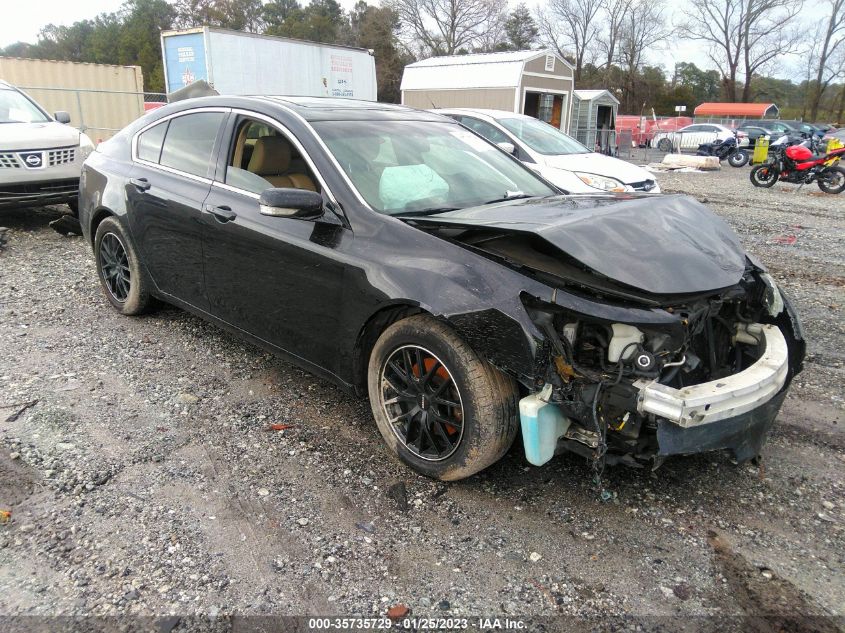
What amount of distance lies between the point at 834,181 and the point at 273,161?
14.9m

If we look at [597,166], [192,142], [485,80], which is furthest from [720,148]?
[192,142]

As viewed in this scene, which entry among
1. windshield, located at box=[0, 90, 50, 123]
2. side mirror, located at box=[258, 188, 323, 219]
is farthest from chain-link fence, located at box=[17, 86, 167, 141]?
side mirror, located at box=[258, 188, 323, 219]

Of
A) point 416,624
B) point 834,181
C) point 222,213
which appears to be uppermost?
point 222,213

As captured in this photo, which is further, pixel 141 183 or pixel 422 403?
pixel 141 183

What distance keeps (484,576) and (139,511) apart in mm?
1548

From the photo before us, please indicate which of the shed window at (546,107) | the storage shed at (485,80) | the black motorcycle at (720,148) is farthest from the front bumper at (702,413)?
the black motorcycle at (720,148)

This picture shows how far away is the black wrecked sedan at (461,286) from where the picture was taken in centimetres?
255

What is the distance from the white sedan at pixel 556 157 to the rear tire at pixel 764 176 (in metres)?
8.03

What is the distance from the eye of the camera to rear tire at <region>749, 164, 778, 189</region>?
51.1 feet

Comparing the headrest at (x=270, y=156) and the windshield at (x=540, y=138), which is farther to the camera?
the windshield at (x=540, y=138)

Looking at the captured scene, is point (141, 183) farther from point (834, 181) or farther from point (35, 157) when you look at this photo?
point (834, 181)

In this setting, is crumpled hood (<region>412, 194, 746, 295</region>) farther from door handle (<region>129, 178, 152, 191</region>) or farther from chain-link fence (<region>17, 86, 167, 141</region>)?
chain-link fence (<region>17, 86, 167, 141</region>)

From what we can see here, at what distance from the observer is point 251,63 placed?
16.5 meters

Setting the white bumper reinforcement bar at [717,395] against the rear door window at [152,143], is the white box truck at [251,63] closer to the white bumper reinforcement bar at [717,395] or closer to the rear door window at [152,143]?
the rear door window at [152,143]
